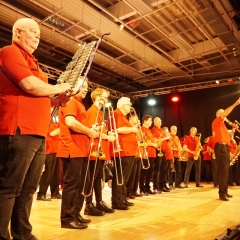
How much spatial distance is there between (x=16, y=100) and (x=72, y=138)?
1.22 metres

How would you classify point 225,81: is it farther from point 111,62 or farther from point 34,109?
point 34,109

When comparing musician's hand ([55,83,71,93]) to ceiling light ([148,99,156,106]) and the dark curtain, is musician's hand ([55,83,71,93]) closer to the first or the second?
the dark curtain

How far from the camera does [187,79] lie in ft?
Result: 42.4

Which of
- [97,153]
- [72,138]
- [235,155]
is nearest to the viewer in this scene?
[72,138]

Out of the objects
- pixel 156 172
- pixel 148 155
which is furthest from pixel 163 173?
pixel 148 155

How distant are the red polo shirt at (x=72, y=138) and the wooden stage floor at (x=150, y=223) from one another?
818 mm

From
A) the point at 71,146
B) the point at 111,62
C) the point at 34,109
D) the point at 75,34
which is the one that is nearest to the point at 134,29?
the point at 75,34

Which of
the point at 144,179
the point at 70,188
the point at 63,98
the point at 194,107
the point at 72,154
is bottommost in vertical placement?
the point at 144,179

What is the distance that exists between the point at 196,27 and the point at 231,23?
38.8 inches

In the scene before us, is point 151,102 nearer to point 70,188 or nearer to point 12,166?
point 70,188

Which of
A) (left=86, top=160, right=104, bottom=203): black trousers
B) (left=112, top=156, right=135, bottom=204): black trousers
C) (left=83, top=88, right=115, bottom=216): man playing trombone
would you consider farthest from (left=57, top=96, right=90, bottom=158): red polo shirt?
(left=112, top=156, right=135, bottom=204): black trousers

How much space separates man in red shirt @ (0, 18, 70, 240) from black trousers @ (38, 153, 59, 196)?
3.29m

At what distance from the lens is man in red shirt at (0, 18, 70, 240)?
1876mm

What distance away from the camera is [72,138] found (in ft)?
10.2
